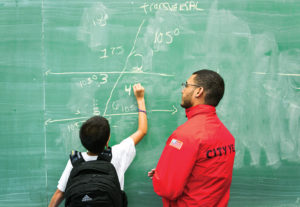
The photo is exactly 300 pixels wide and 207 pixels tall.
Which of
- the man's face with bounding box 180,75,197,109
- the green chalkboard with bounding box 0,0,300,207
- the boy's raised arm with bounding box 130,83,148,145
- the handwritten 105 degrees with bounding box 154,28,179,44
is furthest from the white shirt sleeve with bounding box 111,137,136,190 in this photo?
A: the handwritten 105 degrees with bounding box 154,28,179,44

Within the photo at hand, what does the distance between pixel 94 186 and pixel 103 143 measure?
0.20m

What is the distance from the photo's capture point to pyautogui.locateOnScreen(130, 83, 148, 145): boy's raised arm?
4.80 feet

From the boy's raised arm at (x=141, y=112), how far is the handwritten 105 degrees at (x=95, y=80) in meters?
0.20

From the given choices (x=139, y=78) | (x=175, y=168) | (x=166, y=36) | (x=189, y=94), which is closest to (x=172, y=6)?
(x=166, y=36)

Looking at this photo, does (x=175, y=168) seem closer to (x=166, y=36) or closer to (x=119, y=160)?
(x=119, y=160)

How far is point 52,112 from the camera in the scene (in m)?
1.53

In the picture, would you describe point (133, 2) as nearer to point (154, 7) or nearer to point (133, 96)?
point (154, 7)

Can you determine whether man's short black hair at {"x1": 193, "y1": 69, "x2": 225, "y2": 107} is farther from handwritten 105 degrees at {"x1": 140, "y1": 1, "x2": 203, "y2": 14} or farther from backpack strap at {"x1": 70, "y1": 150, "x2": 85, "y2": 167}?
backpack strap at {"x1": 70, "y1": 150, "x2": 85, "y2": 167}

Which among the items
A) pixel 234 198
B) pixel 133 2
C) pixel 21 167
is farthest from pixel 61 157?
pixel 234 198

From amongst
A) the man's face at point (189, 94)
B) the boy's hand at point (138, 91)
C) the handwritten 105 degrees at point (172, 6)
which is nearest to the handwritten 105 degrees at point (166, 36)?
the handwritten 105 degrees at point (172, 6)

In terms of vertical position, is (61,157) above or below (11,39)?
below

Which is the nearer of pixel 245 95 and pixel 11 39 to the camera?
pixel 11 39

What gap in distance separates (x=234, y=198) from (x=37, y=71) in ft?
5.15

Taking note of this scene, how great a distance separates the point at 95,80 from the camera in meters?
1.54
